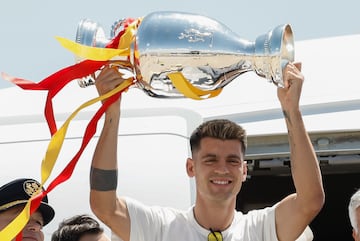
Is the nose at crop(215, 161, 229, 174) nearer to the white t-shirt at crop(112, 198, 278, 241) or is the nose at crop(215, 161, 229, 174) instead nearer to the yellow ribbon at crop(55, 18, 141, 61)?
the white t-shirt at crop(112, 198, 278, 241)

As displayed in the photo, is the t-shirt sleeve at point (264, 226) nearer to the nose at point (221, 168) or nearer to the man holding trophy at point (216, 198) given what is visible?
the man holding trophy at point (216, 198)

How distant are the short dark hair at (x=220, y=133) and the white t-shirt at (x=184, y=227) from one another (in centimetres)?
31

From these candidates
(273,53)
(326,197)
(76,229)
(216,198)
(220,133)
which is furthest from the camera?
(326,197)

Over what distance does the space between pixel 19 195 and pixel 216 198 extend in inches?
32.7

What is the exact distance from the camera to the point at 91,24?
355 cm

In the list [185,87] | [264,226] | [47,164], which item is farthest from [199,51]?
[264,226]

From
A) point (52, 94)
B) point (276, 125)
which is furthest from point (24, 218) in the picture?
point (276, 125)

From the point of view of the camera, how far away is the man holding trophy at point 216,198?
12.0ft

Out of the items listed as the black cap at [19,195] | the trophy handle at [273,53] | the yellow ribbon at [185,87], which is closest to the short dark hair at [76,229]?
the black cap at [19,195]

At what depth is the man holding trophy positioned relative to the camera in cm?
367

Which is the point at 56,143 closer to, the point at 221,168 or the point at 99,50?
the point at 99,50

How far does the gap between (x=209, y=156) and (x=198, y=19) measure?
26.7 inches

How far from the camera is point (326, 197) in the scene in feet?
25.8

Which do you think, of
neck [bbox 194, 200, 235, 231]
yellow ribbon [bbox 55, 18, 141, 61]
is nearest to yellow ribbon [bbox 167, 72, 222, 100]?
yellow ribbon [bbox 55, 18, 141, 61]
